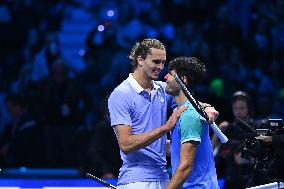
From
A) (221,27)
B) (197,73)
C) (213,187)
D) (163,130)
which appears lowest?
(213,187)

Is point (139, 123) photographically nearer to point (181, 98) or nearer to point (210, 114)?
point (181, 98)

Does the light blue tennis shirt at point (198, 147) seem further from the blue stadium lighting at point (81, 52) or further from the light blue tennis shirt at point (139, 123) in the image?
the blue stadium lighting at point (81, 52)

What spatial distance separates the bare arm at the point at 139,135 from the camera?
575 centimetres

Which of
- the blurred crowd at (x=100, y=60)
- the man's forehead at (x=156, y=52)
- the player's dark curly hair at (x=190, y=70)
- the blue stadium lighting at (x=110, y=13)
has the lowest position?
the player's dark curly hair at (x=190, y=70)

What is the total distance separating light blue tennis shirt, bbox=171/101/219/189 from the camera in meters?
5.69

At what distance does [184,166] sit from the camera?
5594 mm

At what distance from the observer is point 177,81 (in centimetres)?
579

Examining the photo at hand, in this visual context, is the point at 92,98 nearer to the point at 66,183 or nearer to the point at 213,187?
the point at 66,183

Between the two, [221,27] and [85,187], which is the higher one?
[221,27]

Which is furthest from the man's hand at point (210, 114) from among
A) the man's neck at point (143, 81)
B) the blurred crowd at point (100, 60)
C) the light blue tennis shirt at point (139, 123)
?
the blurred crowd at point (100, 60)

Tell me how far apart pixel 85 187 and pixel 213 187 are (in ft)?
8.75

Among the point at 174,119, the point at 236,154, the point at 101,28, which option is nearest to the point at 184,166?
the point at 174,119

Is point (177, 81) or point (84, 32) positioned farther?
point (84, 32)

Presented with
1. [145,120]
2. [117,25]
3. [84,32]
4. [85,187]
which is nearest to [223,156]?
[85,187]
